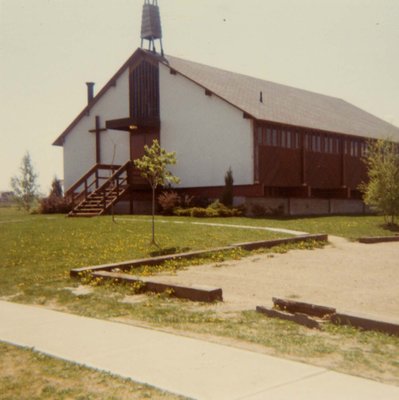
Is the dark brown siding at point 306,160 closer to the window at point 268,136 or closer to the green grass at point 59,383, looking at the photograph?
the window at point 268,136

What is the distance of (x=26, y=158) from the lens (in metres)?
85.2

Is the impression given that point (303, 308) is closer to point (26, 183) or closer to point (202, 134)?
point (202, 134)

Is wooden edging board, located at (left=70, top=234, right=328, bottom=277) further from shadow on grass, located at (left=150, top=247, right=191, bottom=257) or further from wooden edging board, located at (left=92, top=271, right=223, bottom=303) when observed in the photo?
wooden edging board, located at (left=92, top=271, right=223, bottom=303)

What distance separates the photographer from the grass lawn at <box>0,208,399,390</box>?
6.54 m

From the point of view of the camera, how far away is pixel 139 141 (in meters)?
37.1

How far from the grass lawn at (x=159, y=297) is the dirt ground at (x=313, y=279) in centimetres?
98

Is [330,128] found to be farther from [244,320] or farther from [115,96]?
[244,320]

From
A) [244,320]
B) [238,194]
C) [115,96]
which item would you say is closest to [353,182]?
[238,194]

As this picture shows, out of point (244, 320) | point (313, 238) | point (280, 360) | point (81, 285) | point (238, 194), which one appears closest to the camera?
point (280, 360)

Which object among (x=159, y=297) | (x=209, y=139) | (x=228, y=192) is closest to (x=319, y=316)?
(x=159, y=297)

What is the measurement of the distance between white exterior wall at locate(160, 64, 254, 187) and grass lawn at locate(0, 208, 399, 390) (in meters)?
7.75

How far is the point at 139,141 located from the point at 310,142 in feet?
37.5

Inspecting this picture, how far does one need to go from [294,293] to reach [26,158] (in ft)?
263

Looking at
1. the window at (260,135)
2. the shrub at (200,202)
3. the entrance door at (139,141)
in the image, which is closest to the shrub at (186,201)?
the shrub at (200,202)
